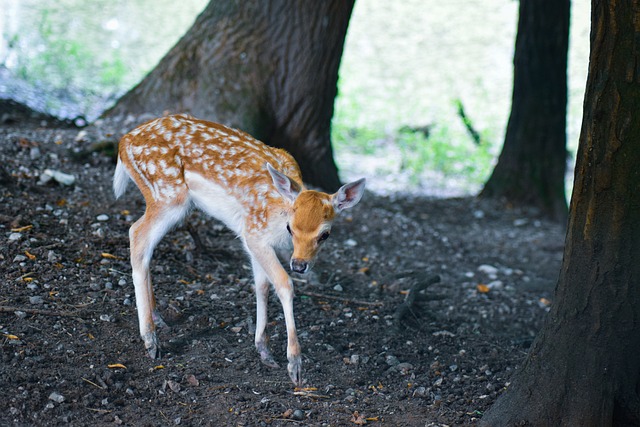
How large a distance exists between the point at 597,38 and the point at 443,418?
197cm

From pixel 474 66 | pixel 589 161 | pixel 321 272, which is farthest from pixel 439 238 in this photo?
pixel 474 66

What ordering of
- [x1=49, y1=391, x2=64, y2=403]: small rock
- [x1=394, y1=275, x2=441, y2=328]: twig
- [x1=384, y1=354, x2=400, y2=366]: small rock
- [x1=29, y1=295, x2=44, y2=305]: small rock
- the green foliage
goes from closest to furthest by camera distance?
[x1=49, y1=391, x2=64, y2=403]: small rock, [x1=29, y1=295, x2=44, y2=305]: small rock, [x1=384, y1=354, x2=400, y2=366]: small rock, [x1=394, y1=275, x2=441, y2=328]: twig, the green foliage

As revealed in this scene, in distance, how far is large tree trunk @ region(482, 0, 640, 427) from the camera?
334 cm

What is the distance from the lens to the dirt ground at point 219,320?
3.98m

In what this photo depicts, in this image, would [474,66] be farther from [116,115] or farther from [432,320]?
[432,320]

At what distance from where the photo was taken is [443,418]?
4.03 m

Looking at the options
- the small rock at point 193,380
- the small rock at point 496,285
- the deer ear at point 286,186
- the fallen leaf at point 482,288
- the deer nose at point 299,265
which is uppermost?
the deer ear at point 286,186

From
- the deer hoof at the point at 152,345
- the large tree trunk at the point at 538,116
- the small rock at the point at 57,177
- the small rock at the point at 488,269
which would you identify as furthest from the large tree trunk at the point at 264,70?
the deer hoof at the point at 152,345

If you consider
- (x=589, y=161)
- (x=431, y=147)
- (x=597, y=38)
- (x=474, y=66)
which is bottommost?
(x=431, y=147)

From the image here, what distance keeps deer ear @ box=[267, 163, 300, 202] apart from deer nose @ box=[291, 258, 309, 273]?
0.44 metres

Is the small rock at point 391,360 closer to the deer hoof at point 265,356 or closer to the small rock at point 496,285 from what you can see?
the deer hoof at point 265,356

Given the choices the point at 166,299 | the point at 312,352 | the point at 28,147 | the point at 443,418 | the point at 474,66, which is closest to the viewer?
the point at 443,418

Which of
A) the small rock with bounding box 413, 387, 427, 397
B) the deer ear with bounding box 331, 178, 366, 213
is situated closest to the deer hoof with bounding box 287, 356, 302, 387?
the small rock with bounding box 413, 387, 427, 397

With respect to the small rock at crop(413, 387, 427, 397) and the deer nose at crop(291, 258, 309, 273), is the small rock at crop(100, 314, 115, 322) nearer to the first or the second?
the deer nose at crop(291, 258, 309, 273)
